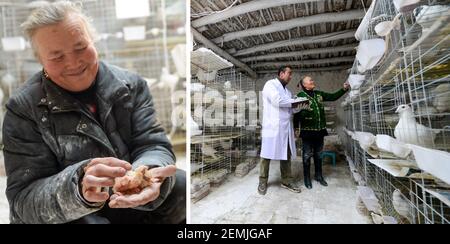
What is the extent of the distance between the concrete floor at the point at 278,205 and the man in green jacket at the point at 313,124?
10cm

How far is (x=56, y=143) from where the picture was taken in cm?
89

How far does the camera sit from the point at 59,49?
0.88 meters

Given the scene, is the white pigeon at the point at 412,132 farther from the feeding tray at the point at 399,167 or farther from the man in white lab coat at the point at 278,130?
the man in white lab coat at the point at 278,130

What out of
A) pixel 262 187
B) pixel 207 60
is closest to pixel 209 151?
pixel 262 187

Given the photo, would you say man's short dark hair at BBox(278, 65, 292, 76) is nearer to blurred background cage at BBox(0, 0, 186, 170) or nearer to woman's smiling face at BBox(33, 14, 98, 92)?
blurred background cage at BBox(0, 0, 186, 170)

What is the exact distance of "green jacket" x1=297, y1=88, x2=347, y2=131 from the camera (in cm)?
146

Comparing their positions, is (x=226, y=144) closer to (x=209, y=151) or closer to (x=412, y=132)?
(x=209, y=151)

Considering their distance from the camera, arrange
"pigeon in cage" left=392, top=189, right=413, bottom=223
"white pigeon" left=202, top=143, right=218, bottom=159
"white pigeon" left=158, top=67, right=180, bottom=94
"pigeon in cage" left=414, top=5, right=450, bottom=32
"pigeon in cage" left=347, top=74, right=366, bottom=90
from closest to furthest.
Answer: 1. "pigeon in cage" left=414, top=5, right=450, bottom=32
2. "white pigeon" left=158, top=67, right=180, bottom=94
3. "pigeon in cage" left=392, top=189, right=413, bottom=223
4. "pigeon in cage" left=347, top=74, right=366, bottom=90
5. "white pigeon" left=202, top=143, right=218, bottom=159

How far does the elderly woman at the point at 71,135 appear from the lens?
870 millimetres

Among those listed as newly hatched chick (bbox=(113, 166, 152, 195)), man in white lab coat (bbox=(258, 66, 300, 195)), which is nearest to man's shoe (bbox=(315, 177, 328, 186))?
man in white lab coat (bbox=(258, 66, 300, 195))

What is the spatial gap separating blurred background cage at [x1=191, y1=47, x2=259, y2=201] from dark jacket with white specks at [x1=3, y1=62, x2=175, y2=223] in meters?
0.45

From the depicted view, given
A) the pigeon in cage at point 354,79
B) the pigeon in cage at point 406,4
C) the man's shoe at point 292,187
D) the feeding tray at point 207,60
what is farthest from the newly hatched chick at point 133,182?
the pigeon in cage at point 354,79

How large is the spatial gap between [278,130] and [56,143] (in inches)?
44.4
